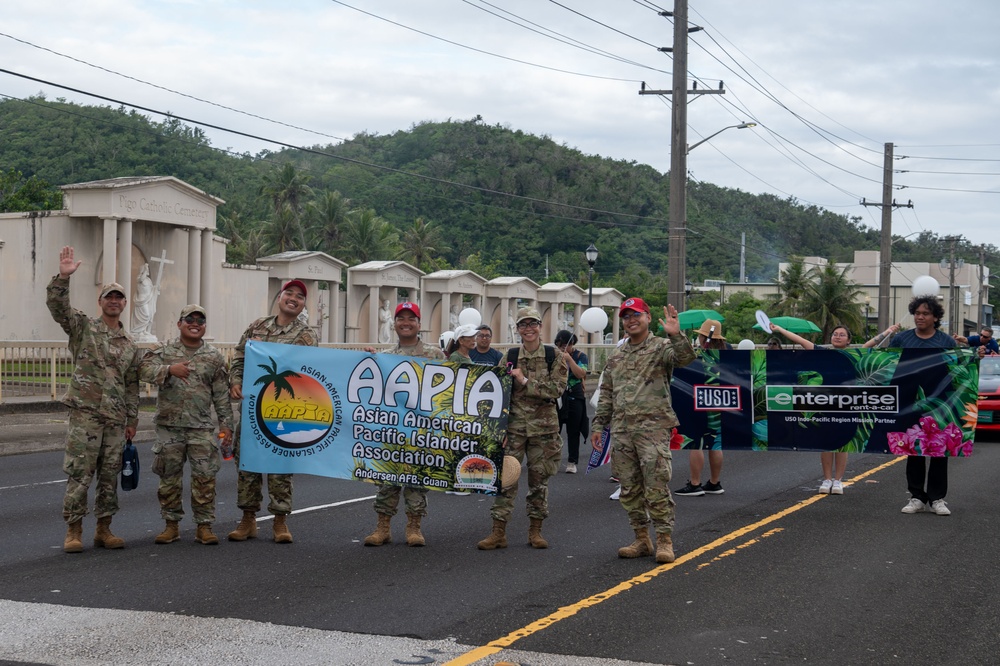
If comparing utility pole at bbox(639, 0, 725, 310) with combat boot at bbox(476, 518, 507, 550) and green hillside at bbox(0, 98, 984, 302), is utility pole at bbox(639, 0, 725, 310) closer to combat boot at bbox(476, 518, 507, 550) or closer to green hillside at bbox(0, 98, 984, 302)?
combat boot at bbox(476, 518, 507, 550)

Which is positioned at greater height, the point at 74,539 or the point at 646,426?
the point at 646,426

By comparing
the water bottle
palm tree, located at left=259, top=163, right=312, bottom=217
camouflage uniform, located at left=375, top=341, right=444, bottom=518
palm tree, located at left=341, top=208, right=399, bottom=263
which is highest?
palm tree, located at left=259, top=163, right=312, bottom=217

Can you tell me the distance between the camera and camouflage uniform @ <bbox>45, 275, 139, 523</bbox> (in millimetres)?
8172

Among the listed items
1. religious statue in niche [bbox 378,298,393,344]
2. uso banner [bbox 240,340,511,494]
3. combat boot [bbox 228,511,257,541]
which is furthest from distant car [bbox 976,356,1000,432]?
religious statue in niche [bbox 378,298,393,344]

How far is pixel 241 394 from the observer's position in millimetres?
8922

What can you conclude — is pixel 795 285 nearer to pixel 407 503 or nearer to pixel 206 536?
pixel 407 503

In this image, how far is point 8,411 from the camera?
20.6 m

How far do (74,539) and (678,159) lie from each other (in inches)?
763

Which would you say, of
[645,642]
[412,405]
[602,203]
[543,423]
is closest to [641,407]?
[543,423]

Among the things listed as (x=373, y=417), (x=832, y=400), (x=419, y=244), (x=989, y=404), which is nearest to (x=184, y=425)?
(x=373, y=417)

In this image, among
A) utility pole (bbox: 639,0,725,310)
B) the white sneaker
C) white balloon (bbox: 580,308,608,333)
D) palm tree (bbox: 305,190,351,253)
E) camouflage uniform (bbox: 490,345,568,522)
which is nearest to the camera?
camouflage uniform (bbox: 490,345,568,522)

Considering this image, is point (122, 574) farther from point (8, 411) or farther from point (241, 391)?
point (8, 411)

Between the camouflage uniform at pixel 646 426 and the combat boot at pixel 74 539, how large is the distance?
408cm

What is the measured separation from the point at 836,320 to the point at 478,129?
38.8m
